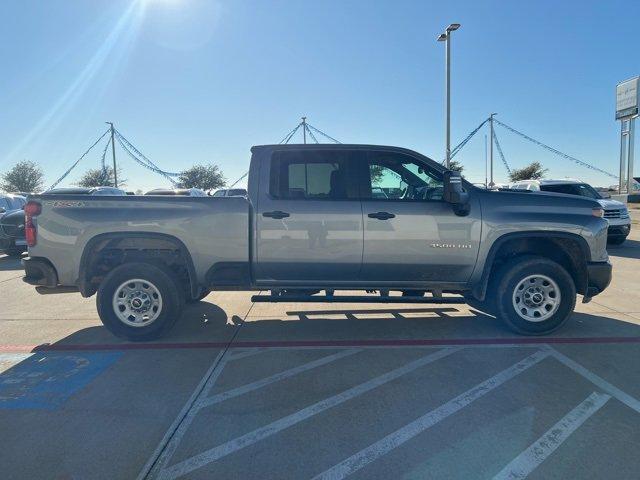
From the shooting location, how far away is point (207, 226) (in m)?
4.70

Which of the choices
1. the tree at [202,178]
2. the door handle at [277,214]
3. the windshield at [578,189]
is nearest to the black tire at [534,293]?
the door handle at [277,214]

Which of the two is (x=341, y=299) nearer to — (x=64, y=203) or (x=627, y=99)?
(x=64, y=203)

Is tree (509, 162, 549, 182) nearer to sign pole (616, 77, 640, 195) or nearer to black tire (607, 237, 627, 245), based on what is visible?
sign pole (616, 77, 640, 195)

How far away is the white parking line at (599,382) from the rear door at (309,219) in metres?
2.21

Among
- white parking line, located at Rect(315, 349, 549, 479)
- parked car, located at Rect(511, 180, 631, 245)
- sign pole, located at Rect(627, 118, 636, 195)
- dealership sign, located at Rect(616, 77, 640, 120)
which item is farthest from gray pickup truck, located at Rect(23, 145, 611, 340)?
sign pole, located at Rect(627, 118, 636, 195)

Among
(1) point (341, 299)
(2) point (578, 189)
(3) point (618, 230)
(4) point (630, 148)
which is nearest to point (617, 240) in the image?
(3) point (618, 230)

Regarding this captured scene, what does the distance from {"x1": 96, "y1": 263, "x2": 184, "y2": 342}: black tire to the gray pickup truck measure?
12mm

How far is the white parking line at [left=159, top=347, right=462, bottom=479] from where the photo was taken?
2.66m

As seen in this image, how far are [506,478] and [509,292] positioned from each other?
2672mm

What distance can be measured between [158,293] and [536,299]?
4222 mm

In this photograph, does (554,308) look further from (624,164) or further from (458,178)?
(624,164)

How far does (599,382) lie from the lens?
3756 millimetres

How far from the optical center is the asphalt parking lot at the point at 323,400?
269 centimetres

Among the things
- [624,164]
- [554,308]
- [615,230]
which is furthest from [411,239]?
[624,164]
